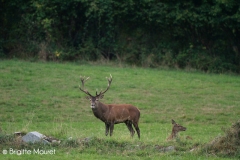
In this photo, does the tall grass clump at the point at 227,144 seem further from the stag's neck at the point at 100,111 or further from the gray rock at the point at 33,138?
the stag's neck at the point at 100,111

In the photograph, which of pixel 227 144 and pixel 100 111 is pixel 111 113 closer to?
pixel 100 111

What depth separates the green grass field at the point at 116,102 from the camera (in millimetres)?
11898

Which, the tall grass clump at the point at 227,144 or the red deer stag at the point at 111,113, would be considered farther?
the red deer stag at the point at 111,113

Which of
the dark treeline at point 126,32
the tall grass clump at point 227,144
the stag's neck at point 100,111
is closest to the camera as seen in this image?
the tall grass clump at point 227,144

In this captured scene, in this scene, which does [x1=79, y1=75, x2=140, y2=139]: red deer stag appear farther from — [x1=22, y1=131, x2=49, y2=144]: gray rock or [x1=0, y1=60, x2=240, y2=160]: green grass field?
[x1=22, y1=131, x2=49, y2=144]: gray rock

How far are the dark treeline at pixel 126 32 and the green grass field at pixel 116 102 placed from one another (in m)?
1.83

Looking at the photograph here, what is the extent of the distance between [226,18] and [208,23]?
3.83 feet

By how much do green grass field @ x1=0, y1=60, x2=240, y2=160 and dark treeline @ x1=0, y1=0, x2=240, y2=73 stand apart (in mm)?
1830

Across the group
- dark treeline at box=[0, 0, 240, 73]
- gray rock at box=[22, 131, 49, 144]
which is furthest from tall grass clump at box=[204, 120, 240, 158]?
dark treeline at box=[0, 0, 240, 73]

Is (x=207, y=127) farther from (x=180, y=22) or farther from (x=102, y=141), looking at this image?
(x=180, y=22)

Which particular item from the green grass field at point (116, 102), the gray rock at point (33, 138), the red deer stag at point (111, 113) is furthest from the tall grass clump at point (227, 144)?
the red deer stag at point (111, 113)

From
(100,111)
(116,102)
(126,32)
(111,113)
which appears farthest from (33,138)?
(126,32)

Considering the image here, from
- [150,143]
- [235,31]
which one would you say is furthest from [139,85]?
[150,143]

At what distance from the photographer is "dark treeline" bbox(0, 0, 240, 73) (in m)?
29.1
